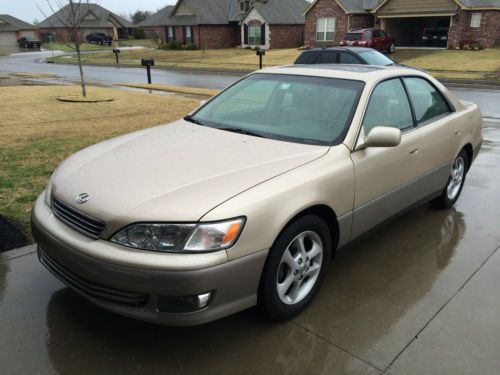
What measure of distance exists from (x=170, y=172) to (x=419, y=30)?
41428 millimetres

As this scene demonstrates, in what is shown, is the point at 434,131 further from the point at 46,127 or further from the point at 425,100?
the point at 46,127

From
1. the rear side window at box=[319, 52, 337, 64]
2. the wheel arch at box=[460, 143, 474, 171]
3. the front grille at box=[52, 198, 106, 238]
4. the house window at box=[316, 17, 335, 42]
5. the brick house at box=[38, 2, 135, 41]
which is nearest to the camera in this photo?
the front grille at box=[52, 198, 106, 238]

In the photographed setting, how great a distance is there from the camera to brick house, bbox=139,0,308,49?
150ft

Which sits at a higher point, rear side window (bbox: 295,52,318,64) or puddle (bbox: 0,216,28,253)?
rear side window (bbox: 295,52,318,64)

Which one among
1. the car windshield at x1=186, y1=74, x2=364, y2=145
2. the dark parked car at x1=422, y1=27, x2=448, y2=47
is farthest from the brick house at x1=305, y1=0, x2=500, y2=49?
the car windshield at x1=186, y1=74, x2=364, y2=145

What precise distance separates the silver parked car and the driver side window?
15mm

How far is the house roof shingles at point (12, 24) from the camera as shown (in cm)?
7631

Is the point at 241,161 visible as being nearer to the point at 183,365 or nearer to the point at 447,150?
the point at 183,365

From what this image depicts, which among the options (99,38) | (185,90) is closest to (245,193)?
(185,90)

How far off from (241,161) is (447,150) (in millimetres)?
2501

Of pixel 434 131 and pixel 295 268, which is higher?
pixel 434 131

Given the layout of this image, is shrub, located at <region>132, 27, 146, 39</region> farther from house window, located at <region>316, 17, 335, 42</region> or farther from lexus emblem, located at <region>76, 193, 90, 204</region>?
lexus emblem, located at <region>76, 193, 90, 204</region>

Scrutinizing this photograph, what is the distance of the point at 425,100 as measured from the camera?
445 cm

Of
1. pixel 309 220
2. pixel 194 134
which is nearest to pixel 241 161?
pixel 309 220
